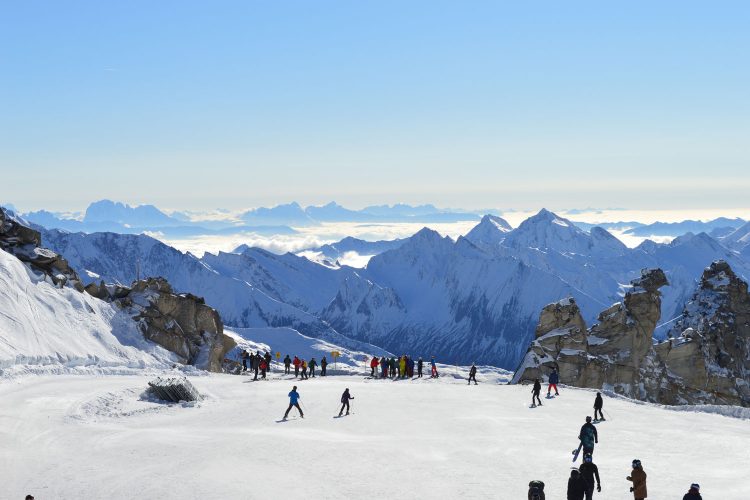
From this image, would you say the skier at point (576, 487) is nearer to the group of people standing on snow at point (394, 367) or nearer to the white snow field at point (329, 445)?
the white snow field at point (329, 445)

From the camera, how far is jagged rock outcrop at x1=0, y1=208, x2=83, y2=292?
69.2 metres

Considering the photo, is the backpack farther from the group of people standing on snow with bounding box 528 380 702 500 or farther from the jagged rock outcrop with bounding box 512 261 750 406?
the jagged rock outcrop with bounding box 512 261 750 406

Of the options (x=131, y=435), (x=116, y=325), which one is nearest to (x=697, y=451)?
(x=131, y=435)

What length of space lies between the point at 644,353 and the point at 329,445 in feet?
232

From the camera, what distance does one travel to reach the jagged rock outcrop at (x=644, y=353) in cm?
8762

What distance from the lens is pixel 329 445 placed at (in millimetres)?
33531

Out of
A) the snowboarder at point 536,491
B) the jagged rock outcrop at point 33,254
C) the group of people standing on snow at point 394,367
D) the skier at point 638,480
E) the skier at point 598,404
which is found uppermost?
the jagged rock outcrop at point 33,254

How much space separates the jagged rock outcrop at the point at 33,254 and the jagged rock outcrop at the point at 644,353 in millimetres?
47637

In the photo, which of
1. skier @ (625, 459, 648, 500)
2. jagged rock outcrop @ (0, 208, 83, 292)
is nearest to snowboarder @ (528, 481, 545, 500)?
skier @ (625, 459, 648, 500)

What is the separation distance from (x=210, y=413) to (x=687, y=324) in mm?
91997

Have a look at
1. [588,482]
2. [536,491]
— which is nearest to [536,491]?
[536,491]

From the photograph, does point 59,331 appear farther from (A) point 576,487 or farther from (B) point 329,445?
(A) point 576,487

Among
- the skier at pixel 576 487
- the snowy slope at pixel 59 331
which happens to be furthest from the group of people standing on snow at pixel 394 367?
the skier at pixel 576 487

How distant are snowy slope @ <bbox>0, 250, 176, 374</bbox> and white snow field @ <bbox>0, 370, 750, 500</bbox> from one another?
5914mm
